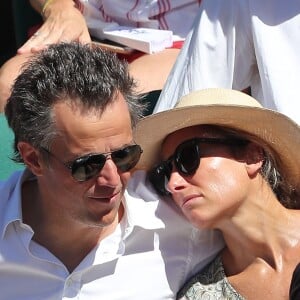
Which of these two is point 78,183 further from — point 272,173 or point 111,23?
point 111,23

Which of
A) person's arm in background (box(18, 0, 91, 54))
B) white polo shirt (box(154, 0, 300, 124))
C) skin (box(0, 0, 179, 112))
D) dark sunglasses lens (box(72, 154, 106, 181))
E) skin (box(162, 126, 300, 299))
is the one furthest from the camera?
person's arm in background (box(18, 0, 91, 54))

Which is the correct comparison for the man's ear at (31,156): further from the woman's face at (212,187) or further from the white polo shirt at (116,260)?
the woman's face at (212,187)

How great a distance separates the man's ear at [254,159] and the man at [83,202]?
0.67 ft

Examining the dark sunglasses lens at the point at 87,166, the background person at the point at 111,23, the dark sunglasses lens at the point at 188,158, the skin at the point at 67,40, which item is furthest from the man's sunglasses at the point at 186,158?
the background person at the point at 111,23

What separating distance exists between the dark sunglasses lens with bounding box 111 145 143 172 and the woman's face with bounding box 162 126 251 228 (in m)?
0.11

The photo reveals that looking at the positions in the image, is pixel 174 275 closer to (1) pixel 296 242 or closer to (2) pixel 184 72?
(1) pixel 296 242

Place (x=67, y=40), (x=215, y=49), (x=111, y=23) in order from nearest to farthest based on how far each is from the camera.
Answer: (x=215, y=49)
(x=67, y=40)
(x=111, y=23)

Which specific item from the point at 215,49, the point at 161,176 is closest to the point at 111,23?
the point at 215,49

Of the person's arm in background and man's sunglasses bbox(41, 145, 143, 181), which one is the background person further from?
man's sunglasses bbox(41, 145, 143, 181)

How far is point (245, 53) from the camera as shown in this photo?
229 cm

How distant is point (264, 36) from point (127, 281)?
0.73 m

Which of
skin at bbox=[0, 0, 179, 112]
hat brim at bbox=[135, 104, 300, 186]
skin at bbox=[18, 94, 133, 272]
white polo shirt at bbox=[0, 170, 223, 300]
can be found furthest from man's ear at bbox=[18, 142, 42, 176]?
skin at bbox=[0, 0, 179, 112]

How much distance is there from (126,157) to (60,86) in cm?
21

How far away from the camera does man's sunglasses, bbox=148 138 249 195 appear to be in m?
1.93
